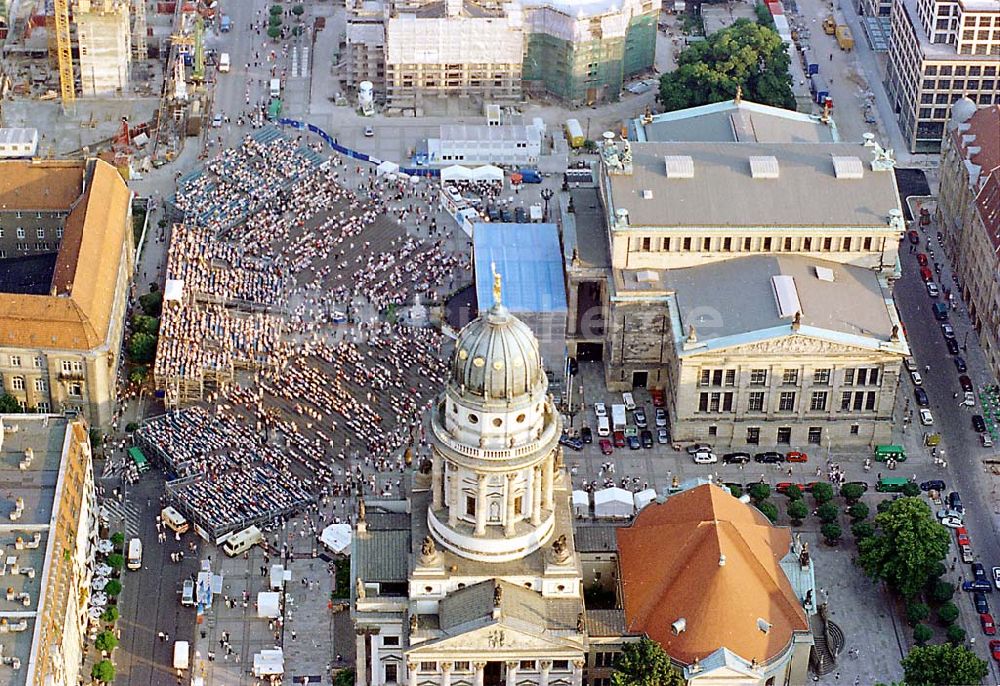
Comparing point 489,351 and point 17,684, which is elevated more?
point 489,351
